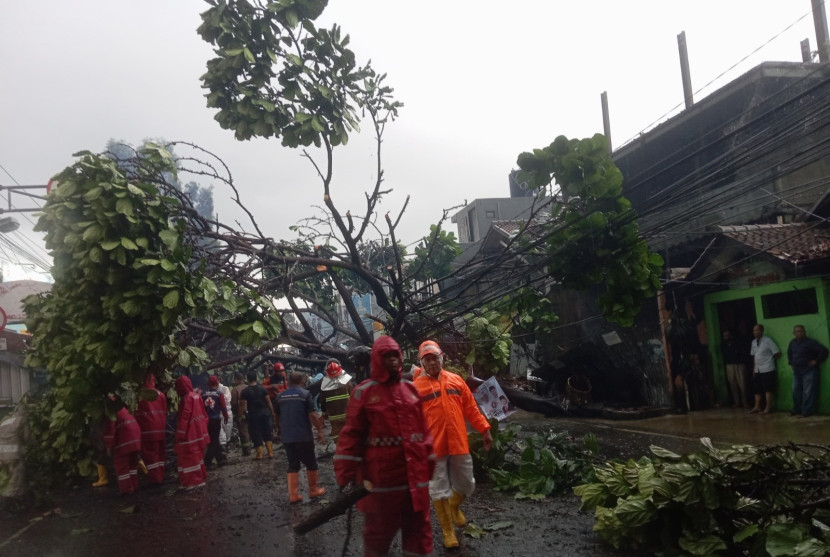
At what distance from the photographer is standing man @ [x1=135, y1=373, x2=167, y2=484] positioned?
10.4 m

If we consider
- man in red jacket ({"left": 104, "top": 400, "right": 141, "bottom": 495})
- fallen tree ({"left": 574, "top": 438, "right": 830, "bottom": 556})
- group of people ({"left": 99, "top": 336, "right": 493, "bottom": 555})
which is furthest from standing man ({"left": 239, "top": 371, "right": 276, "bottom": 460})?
fallen tree ({"left": 574, "top": 438, "right": 830, "bottom": 556})

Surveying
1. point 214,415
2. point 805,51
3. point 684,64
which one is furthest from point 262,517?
point 684,64

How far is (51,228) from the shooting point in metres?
6.21

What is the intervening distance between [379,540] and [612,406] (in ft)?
40.5

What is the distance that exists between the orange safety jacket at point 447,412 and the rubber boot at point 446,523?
0.42m

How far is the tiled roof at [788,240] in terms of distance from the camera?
11.7 m

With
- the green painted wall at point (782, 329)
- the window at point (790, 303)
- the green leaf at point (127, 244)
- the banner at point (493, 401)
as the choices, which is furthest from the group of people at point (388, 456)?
the window at point (790, 303)

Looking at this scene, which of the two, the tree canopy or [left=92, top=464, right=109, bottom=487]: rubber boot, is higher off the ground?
the tree canopy

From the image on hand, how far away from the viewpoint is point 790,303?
515 inches

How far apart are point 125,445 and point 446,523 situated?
5911 millimetres

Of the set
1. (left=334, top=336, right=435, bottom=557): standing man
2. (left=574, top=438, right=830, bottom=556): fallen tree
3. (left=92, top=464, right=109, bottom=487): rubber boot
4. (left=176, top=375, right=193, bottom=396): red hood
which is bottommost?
(left=92, top=464, right=109, bottom=487): rubber boot

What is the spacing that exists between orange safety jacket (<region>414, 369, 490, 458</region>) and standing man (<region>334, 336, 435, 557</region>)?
4.19 ft

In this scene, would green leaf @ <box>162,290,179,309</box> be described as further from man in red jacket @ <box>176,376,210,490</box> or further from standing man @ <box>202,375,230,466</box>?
standing man @ <box>202,375,230,466</box>

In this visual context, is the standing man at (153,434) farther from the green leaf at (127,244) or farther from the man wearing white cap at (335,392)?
the green leaf at (127,244)
